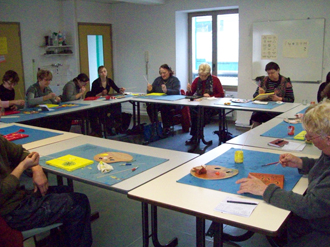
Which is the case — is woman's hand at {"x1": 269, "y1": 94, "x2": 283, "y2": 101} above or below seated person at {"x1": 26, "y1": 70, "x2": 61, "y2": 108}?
below

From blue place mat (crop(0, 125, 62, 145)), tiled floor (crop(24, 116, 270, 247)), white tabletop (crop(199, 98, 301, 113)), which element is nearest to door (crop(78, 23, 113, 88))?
white tabletop (crop(199, 98, 301, 113))

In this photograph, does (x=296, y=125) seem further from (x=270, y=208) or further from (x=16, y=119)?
(x=16, y=119)

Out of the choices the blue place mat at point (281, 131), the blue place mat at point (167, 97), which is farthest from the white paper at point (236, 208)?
the blue place mat at point (167, 97)

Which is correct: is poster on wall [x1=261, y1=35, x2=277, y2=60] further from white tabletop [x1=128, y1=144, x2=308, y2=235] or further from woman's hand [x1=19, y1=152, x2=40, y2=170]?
woman's hand [x1=19, y1=152, x2=40, y2=170]

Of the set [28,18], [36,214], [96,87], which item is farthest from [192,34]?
[36,214]

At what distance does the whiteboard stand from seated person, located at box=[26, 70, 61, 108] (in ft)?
11.3

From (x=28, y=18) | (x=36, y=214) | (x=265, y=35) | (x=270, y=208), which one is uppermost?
(x=28, y=18)

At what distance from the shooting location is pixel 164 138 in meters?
5.69

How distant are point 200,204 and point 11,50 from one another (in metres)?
5.48

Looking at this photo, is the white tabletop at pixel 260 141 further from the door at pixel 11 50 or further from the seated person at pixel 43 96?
the door at pixel 11 50

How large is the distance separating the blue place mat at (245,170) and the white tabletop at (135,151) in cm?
19

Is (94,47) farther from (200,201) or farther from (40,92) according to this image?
(200,201)

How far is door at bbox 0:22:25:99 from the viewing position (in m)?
5.92

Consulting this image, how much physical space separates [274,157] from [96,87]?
406 centimetres
